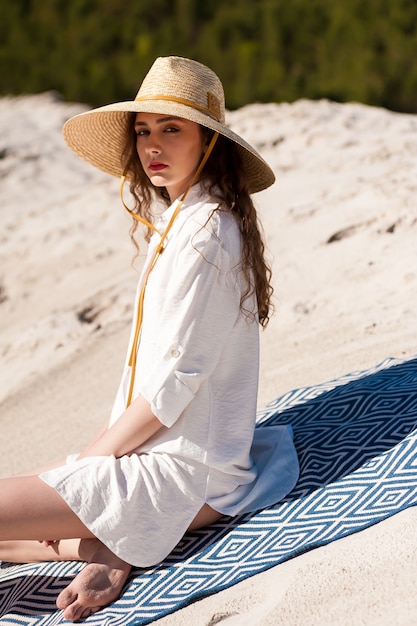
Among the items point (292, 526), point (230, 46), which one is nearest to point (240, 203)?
point (292, 526)

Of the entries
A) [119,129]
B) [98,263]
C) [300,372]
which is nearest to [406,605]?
[119,129]

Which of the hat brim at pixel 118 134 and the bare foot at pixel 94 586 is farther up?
the hat brim at pixel 118 134

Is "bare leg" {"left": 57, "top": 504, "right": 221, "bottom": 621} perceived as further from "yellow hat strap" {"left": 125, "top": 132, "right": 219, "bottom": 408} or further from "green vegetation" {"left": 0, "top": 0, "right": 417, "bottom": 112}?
"green vegetation" {"left": 0, "top": 0, "right": 417, "bottom": 112}

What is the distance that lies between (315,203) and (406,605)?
152 inches

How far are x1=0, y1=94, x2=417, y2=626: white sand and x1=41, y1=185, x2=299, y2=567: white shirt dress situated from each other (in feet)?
0.83

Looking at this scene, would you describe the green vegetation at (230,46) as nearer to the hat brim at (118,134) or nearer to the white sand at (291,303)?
the white sand at (291,303)

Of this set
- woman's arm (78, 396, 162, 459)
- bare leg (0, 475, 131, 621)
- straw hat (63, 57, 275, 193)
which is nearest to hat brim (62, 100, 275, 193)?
straw hat (63, 57, 275, 193)

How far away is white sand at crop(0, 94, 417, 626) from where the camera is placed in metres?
2.03

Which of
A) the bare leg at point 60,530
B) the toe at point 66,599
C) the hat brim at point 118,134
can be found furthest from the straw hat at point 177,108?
the toe at point 66,599

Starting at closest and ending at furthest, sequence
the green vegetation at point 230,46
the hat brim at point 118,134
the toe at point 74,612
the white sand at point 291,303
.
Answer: the white sand at point 291,303, the toe at point 74,612, the hat brim at point 118,134, the green vegetation at point 230,46

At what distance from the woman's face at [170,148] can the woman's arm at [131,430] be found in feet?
2.11

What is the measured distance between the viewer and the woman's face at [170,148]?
7.83ft

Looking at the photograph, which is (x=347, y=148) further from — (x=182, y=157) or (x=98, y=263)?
(x=182, y=157)

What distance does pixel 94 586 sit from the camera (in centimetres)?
219
